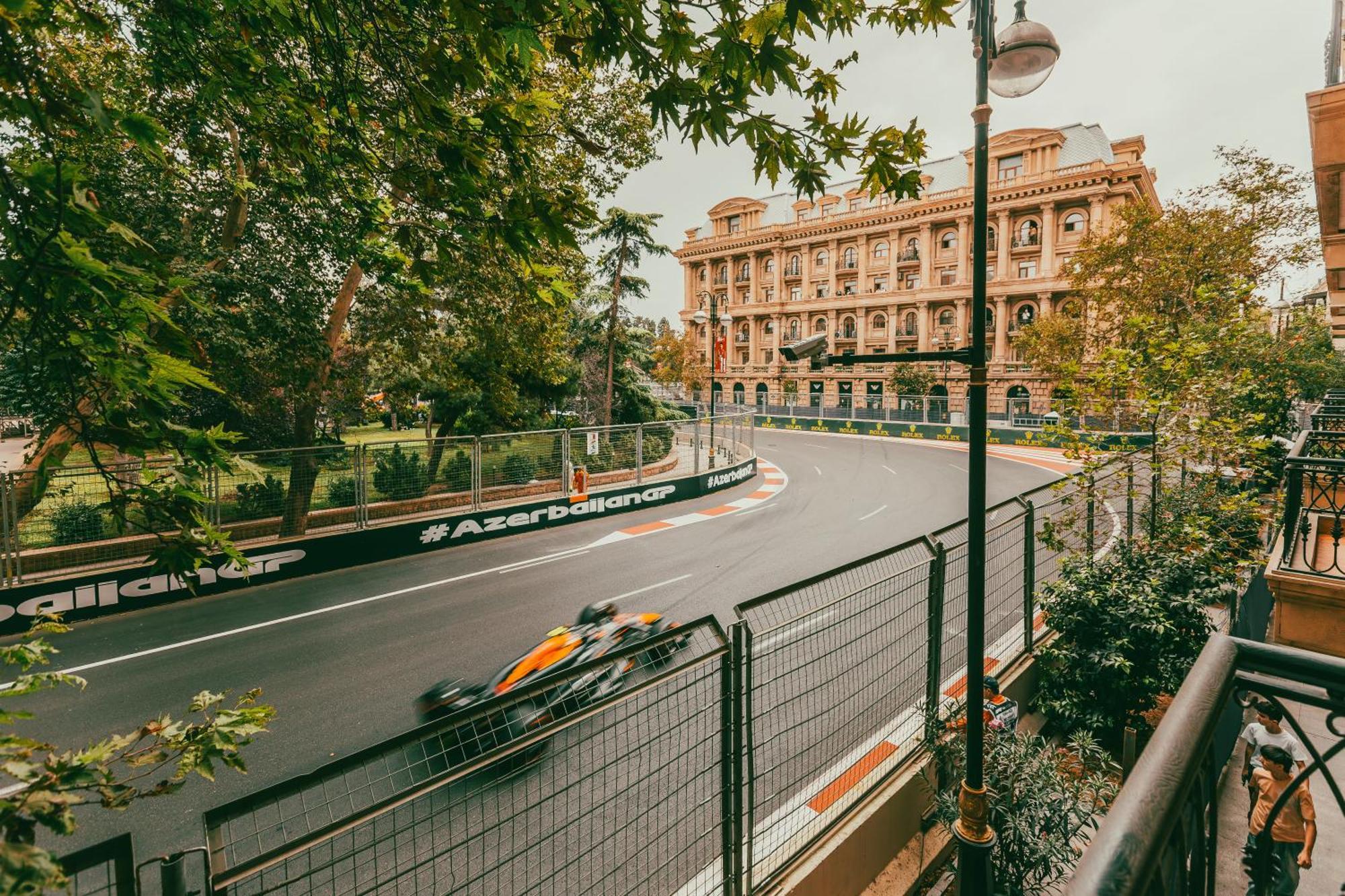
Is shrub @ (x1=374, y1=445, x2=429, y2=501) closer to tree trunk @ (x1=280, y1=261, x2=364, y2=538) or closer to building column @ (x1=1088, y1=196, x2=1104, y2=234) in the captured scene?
tree trunk @ (x1=280, y1=261, x2=364, y2=538)

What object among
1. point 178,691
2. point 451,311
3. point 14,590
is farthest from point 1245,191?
point 14,590

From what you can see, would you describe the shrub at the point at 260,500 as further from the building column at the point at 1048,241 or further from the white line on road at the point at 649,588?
the building column at the point at 1048,241

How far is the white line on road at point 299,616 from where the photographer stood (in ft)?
25.1

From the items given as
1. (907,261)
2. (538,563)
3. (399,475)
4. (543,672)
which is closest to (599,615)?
(543,672)

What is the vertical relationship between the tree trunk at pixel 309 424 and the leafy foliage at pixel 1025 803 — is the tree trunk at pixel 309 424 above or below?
above

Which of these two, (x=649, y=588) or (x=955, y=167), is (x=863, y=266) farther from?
(x=649, y=588)

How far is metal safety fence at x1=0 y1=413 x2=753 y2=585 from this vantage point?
894cm

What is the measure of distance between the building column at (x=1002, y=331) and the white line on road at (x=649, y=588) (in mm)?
49544

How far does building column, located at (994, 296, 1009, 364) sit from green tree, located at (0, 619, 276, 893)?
57.6m

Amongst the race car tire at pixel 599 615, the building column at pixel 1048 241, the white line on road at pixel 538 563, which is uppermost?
the building column at pixel 1048 241

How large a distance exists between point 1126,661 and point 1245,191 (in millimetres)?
24374

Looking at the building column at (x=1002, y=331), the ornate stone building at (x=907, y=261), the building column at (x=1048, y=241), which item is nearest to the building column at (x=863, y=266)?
the ornate stone building at (x=907, y=261)

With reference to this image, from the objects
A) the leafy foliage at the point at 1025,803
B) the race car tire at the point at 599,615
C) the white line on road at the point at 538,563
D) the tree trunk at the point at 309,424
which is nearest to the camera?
the leafy foliage at the point at 1025,803

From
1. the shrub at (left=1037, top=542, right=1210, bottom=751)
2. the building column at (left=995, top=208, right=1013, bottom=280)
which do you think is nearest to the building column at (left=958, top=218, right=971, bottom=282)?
the building column at (left=995, top=208, right=1013, bottom=280)
